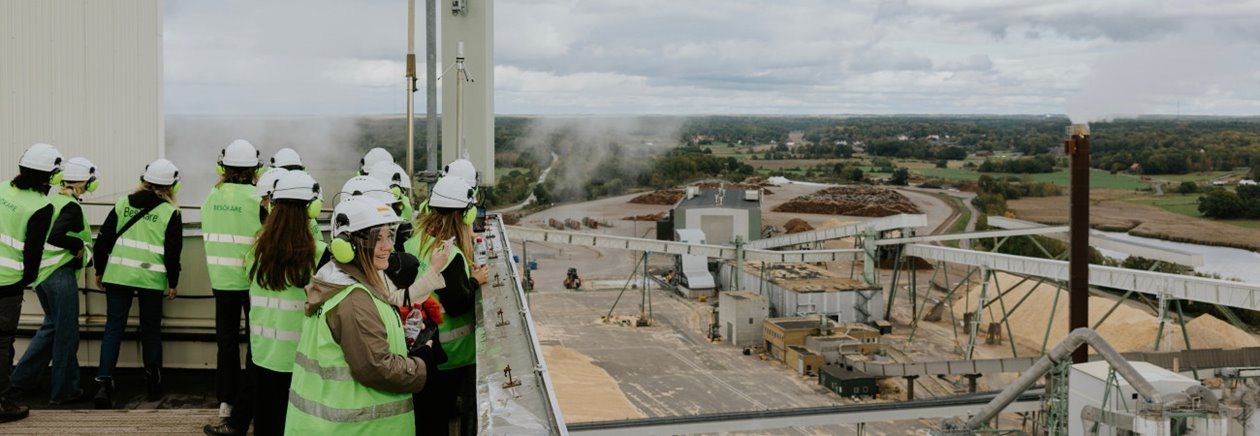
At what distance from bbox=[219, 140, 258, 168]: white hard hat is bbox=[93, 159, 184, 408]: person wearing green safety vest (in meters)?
0.89

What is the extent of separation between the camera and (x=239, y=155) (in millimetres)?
5430

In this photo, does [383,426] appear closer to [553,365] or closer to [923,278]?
[553,365]

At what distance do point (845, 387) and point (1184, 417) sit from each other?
1077cm

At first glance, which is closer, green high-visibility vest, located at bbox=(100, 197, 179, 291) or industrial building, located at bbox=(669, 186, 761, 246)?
green high-visibility vest, located at bbox=(100, 197, 179, 291)

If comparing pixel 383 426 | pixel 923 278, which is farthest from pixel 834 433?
pixel 923 278

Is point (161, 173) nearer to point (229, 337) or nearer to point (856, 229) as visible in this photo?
point (229, 337)

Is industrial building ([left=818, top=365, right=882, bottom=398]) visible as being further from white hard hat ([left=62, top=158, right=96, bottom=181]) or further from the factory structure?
white hard hat ([left=62, top=158, right=96, bottom=181])

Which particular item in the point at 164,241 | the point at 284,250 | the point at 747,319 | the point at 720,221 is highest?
the point at 284,250

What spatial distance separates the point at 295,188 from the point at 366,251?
50.6 inches

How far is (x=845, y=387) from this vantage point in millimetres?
23656

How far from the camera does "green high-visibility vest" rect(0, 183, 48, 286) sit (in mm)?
5535

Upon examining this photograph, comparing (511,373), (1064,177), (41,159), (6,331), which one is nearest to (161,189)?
(41,159)

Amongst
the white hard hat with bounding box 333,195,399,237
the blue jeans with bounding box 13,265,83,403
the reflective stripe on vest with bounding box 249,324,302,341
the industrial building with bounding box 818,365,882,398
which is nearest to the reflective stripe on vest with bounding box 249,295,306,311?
the reflective stripe on vest with bounding box 249,324,302,341

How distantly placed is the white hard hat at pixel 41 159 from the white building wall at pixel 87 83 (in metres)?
2.92
